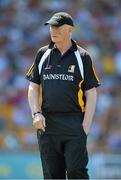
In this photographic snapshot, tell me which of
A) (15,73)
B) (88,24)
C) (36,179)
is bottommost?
(36,179)

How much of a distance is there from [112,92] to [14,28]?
2096 millimetres

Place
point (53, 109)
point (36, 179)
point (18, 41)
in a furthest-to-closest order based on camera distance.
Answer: point (18, 41)
point (36, 179)
point (53, 109)

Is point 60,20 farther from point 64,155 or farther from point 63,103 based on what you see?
point 64,155

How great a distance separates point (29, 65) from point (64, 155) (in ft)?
20.4

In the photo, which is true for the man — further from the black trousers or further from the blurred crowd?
the blurred crowd

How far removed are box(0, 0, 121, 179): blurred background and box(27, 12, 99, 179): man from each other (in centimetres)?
545

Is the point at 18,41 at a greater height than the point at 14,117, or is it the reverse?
the point at 18,41

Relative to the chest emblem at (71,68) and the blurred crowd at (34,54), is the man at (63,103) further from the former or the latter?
the blurred crowd at (34,54)

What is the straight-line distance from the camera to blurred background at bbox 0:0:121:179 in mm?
11086

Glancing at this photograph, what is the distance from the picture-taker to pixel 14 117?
1131cm

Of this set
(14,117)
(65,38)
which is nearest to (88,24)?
(14,117)

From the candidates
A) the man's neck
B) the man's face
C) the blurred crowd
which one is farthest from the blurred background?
the man's face

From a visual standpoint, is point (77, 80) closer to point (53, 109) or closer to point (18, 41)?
point (53, 109)

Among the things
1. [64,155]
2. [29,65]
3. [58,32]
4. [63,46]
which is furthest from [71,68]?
[29,65]
